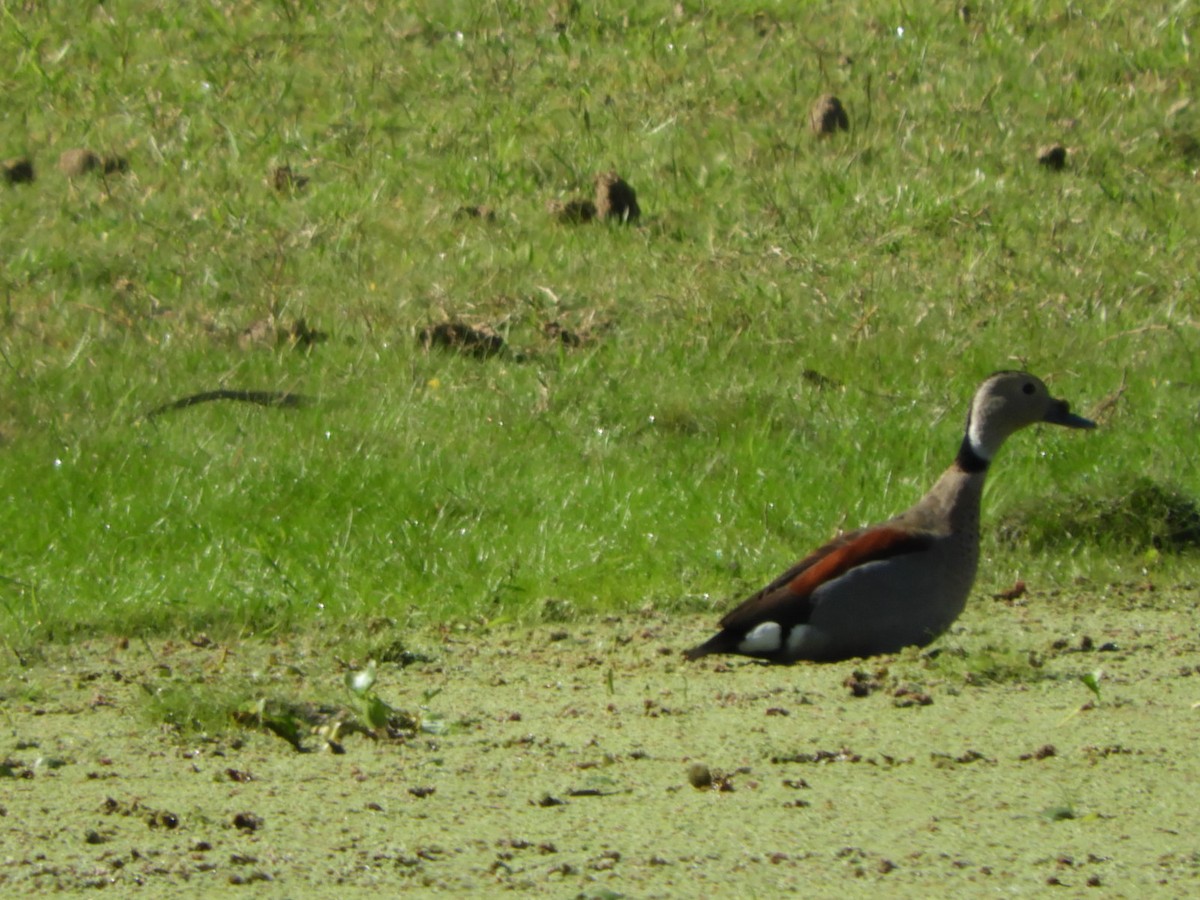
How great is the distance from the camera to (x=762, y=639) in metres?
A: 5.91

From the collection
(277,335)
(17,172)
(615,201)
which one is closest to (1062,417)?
(277,335)

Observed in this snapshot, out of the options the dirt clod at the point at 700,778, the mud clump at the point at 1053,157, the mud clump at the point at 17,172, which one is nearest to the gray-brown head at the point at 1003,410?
the dirt clod at the point at 700,778

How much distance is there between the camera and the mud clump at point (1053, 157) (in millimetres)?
11812

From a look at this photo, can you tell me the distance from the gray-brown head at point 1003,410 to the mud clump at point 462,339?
3366 millimetres

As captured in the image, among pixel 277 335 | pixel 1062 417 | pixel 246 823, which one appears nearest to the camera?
pixel 246 823

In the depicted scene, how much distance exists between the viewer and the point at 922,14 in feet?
44.8

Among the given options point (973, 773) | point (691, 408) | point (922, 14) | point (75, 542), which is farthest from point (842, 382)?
point (922, 14)

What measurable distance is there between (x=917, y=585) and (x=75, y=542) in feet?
10.2

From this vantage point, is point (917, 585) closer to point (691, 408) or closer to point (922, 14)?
point (691, 408)

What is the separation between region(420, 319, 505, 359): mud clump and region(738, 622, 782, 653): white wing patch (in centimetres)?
385

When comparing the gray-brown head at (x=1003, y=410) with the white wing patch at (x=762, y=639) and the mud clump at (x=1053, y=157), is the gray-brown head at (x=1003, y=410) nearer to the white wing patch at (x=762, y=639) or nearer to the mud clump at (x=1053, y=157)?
the white wing patch at (x=762, y=639)

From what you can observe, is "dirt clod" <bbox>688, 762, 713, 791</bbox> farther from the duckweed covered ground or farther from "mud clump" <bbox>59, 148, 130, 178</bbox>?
"mud clump" <bbox>59, 148, 130, 178</bbox>

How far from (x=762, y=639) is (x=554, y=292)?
4.56 m

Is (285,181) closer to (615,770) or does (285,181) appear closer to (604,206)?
(604,206)
